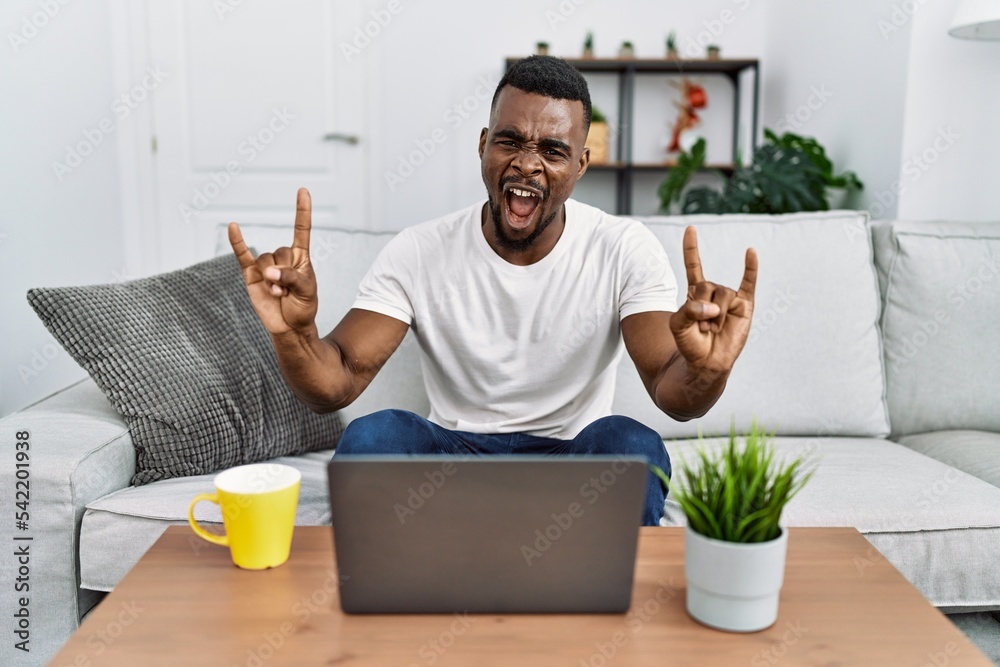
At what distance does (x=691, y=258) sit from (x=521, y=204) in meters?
0.47

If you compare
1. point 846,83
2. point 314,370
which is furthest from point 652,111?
point 314,370

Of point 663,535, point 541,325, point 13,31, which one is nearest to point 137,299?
point 541,325

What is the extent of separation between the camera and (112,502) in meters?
1.32

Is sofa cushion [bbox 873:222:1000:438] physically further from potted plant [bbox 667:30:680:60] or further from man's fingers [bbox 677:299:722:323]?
potted plant [bbox 667:30:680:60]

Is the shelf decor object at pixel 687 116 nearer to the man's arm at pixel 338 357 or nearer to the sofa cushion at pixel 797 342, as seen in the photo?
the sofa cushion at pixel 797 342

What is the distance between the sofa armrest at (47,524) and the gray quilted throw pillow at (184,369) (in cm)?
10

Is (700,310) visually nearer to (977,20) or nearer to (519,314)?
(519,314)

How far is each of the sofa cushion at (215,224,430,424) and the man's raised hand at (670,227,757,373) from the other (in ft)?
2.75

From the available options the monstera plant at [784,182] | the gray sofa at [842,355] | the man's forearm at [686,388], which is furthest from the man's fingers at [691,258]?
the monstera plant at [784,182]

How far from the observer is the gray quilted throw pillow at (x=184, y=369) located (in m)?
1.42

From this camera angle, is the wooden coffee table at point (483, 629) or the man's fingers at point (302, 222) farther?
→ the man's fingers at point (302, 222)

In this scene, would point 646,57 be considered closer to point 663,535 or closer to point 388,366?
point 388,366

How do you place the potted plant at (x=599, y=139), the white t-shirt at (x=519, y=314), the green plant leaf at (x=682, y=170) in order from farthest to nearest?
1. the potted plant at (x=599, y=139)
2. the green plant leaf at (x=682, y=170)
3. the white t-shirt at (x=519, y=314)

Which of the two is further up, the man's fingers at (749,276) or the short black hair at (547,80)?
the short black hair at (547,80)
